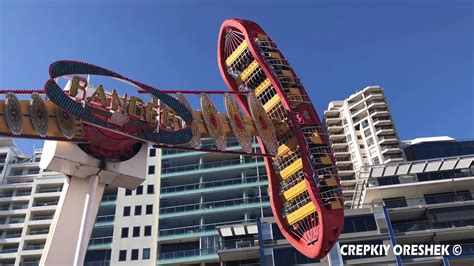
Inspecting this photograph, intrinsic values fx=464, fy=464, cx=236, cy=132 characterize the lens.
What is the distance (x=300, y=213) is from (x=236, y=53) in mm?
15887

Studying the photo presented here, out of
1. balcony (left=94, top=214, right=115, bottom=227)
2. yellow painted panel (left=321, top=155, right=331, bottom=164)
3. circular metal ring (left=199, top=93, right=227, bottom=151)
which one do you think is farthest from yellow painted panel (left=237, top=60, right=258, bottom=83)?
balcony (left=94, top=214, right=115, bottom=227)

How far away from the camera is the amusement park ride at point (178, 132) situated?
23.6 m

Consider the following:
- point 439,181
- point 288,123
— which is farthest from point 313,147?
point 439,181

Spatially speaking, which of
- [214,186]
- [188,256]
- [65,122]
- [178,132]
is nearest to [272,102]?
[178,132]

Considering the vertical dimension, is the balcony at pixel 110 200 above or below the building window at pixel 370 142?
below

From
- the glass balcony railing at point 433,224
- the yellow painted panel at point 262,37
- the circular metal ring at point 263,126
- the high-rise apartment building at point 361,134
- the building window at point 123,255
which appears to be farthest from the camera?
the high-rise apartment building at point 361,134

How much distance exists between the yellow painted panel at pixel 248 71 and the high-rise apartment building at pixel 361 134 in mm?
55021

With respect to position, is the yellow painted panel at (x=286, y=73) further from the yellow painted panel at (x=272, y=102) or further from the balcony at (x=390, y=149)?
the balcony at (x=390, y=149)

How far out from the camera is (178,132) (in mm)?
27656

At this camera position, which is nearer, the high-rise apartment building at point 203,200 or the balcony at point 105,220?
the high-rise apartment building at point 203,200

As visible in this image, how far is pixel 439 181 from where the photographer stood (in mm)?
60094


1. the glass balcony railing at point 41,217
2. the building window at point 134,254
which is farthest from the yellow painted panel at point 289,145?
the glass balcony railing at point 41,217

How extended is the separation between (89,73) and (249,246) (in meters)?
36.0

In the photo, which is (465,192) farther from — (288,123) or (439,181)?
(288,123)
